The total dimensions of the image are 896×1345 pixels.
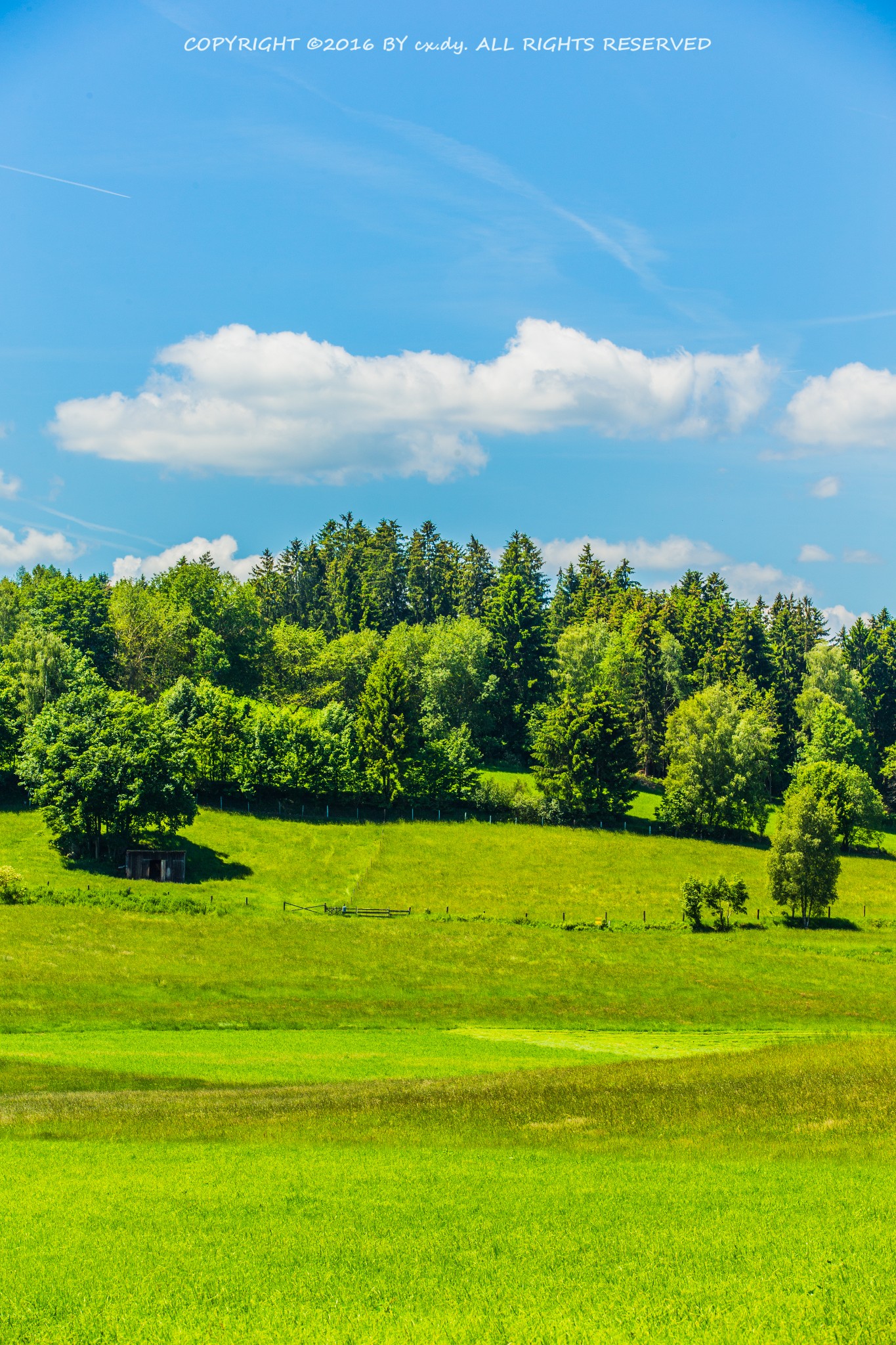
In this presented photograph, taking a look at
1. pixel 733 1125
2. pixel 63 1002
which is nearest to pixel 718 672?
pixel 63 1002

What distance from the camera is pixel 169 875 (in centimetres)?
8381

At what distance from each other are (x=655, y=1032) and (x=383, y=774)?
67.4 metres

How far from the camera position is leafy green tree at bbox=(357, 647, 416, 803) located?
110875 mm

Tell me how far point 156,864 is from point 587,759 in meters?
49.8

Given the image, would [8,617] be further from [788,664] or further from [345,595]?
[788,664]

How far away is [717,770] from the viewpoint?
111m

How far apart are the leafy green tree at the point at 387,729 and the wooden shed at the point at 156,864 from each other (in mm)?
29926

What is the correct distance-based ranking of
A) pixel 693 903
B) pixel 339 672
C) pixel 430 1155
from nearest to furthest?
pixel 430 1155 → pixel 693 903 → pixel 339 672

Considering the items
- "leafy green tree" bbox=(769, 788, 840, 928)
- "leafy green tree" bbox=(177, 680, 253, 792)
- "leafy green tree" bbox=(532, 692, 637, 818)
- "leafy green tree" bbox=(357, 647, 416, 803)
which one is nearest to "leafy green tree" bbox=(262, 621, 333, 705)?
"leafy green tree" bbox=(357, 647, 416, 803)

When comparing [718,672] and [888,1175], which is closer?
[888,1175]

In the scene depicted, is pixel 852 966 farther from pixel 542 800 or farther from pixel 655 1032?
pixel 542 800

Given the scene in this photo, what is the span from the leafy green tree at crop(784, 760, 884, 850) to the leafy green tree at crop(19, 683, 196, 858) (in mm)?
64628

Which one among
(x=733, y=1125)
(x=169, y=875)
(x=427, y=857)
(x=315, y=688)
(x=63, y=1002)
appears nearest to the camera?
(x=733, y=1125)

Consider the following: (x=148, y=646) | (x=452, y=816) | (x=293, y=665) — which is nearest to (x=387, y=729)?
(x=452, y=816)
